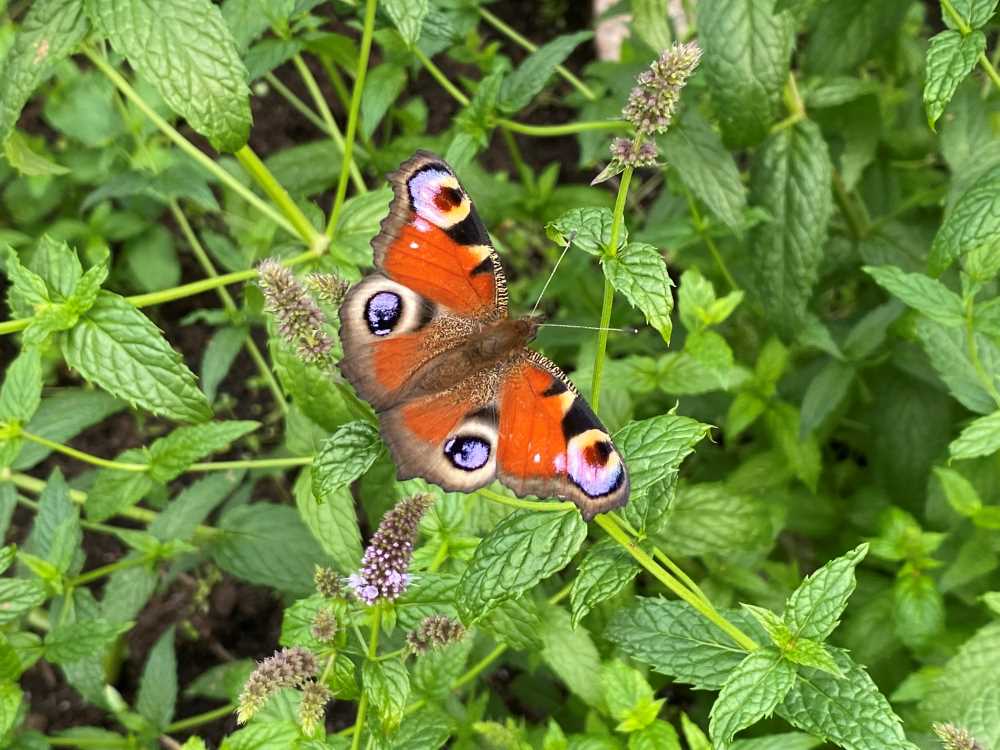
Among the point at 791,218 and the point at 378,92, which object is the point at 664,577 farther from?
the point at 378,92

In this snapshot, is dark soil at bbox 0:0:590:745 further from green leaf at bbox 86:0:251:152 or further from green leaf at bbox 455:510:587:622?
green leaf at bbox 455:510:587:622

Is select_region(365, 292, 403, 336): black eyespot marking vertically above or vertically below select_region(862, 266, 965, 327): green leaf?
below

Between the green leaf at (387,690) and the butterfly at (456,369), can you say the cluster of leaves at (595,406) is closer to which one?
the green leaf at (387,690)

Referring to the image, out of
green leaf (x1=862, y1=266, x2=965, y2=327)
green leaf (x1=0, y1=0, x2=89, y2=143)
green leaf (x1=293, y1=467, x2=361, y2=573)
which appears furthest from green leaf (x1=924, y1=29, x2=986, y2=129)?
green leaf (x1=0, y1=0, x2=89, y2=143)

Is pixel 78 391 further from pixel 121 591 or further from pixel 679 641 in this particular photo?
pixel 679 641

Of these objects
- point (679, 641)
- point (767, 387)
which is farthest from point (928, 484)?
point (679, 641)

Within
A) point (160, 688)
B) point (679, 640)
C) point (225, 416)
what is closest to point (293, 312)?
point (679, 640)

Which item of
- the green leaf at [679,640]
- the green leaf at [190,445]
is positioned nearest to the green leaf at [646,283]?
the green leaf at [679,640]
